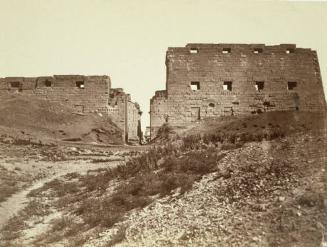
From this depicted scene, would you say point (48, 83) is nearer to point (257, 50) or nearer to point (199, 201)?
point (257, 50)

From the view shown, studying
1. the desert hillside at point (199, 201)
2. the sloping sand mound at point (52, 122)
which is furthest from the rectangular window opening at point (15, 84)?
the desert hillside at point (199, 201)

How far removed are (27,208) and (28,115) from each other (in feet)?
48.1

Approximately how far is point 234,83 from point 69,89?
10126 millimetres

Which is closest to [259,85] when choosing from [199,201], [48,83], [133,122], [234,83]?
[234,83]

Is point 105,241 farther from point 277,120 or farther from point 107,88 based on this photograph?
point 107,88

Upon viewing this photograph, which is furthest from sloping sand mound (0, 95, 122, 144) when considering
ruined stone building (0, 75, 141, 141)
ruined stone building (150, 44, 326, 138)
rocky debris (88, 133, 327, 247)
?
rocky debris (88, 133, 327, 247)

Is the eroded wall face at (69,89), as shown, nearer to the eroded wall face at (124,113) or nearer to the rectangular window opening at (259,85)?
the eroded wall face at (124,113)

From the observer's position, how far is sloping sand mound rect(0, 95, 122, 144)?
1011 inches

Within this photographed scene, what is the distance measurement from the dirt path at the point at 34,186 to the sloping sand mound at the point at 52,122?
5.47 m

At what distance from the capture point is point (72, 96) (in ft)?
95.6

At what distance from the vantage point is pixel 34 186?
15859 millimetres

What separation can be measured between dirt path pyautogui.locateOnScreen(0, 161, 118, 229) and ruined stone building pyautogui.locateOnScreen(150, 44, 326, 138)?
353 inches

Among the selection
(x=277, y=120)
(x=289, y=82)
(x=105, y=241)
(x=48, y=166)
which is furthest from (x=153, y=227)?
(x=289, y=82)

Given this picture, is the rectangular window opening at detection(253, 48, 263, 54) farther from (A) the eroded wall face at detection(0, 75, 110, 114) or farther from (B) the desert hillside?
(B) the desert hillside
